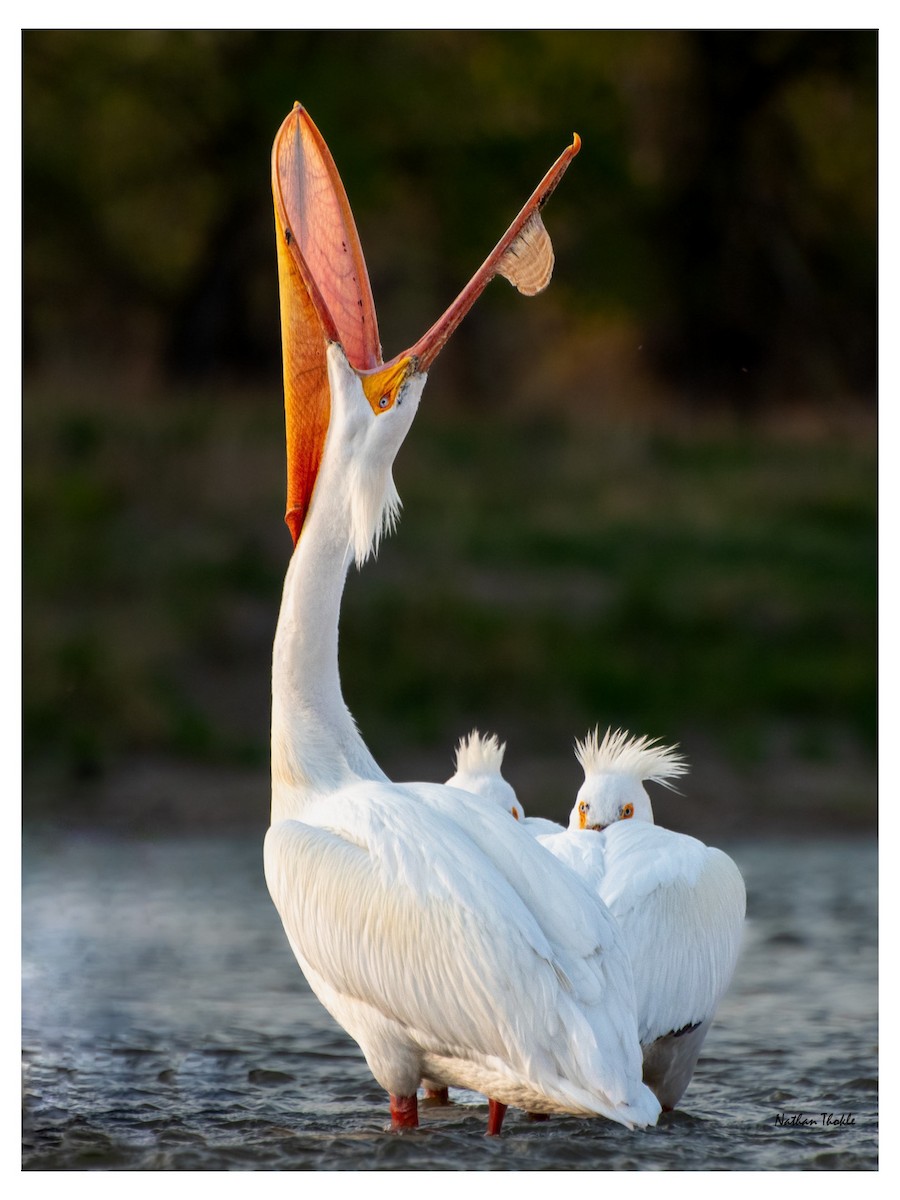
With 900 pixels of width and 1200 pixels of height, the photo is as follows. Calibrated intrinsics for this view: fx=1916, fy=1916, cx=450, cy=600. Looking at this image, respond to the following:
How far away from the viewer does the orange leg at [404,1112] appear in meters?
4.56

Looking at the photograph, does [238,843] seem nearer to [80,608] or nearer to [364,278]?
[80,608]

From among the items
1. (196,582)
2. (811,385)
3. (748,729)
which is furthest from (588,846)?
(811,385)

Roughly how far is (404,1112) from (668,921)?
783mm

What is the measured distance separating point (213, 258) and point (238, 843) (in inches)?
177

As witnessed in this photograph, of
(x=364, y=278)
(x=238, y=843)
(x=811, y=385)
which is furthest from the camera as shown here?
(x=811, y=385)

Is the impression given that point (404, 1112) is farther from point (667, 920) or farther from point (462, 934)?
point (667, 920)

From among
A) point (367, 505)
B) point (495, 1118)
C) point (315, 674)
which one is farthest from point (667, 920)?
point (367, 505)

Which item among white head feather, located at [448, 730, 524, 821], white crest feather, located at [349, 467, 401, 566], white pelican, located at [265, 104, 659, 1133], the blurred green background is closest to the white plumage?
white pelican, located at [265, 104, 659, 1133]

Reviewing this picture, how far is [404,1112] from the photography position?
4578 mm

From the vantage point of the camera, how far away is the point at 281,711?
4645mm
